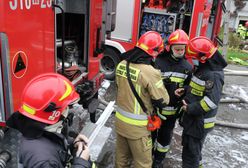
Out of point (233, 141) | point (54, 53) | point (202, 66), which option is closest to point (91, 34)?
point (54, 53)

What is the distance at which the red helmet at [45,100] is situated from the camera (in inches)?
62.4

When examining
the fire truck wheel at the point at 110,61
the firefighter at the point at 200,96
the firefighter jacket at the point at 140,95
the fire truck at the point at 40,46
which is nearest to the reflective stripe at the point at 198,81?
the firefighter at the point at 200,96

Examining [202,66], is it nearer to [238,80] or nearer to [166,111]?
[166,111]

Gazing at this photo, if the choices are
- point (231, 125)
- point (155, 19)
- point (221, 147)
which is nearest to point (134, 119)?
point (221, 147)

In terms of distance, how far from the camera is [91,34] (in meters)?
3.95

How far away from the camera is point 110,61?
6.80 metres

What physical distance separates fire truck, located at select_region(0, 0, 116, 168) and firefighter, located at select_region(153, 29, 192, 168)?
1.11 m

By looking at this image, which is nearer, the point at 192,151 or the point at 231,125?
the point at 192,151

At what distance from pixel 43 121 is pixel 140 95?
133 cm

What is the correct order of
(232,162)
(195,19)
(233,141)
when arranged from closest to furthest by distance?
1. (232,162)
2. (233,141)
3. (195,19)

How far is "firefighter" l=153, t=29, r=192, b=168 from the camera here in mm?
3238

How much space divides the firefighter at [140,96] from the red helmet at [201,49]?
1.16 ft

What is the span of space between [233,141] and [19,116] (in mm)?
3787

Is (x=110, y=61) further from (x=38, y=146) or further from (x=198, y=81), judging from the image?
(x=38, y=146)
